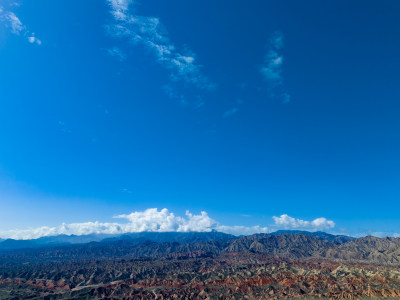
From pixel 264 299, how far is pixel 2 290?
178695 mm

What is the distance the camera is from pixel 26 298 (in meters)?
169

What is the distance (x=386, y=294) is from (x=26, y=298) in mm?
208638

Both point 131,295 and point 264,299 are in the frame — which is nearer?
point 264,299

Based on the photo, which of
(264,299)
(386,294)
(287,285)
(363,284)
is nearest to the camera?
(386,294)

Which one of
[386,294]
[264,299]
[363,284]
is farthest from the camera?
[363,284]

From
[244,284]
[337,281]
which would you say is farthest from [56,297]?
[337,281]

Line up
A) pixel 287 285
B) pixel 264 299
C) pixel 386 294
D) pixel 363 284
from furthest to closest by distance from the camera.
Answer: pixel 287 285
pixel 363 284
pixel 264 299
pixel 386 294

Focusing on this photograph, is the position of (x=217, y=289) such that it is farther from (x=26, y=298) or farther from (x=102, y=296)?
(x=26, y=298)

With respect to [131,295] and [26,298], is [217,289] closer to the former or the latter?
[131,295]

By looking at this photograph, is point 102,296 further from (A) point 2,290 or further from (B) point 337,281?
(B) point 337,281

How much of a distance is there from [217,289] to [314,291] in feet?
203

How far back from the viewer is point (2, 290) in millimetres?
193125

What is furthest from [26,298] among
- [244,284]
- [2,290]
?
[244,284]

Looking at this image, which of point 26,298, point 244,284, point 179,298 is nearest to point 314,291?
point 244,284
